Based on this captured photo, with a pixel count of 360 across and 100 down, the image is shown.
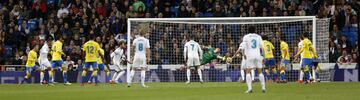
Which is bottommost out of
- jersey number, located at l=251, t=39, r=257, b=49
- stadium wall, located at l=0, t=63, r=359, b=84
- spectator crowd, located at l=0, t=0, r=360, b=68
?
stadium wall, located at l=0, t=63, r=359, b=84

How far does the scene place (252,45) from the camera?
22.4 metres

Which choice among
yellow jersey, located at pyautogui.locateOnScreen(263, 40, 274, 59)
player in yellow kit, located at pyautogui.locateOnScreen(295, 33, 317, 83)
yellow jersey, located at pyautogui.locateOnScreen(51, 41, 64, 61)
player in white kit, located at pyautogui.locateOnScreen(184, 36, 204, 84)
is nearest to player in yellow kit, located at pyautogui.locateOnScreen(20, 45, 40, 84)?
yellow jersey, located at pyautogui.locateOnScreen(51, 41, 64, 61)

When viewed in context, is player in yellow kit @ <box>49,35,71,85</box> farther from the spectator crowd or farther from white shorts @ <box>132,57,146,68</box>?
white shorts @ <box>132,57,146,68</box>

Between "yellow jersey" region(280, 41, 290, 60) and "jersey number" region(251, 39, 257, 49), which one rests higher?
"jersey number" region(251, 39, 257, 49)

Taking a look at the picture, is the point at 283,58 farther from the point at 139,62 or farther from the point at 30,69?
the point at 30,69

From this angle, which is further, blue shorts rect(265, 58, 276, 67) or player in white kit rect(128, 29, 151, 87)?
blue shorts rect(265, 58, 276, 67)

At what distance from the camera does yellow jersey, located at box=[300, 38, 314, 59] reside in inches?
1166

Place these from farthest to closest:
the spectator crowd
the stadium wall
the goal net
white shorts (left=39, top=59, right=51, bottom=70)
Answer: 1. the spectator crowd
2. the goal net
3. the stadium wall
4. white shorts (left=39, top=59, right=51, bottom=70)

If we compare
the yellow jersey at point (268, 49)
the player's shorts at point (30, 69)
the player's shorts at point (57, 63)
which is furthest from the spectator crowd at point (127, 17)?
the yellow jersey at point (268, 49)

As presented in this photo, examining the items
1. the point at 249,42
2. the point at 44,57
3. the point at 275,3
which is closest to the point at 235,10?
the point at 275,3

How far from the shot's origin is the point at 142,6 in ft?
125

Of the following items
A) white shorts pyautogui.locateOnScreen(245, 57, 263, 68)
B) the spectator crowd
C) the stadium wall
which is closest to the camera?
white shorts pyautogui.locateOnScreen(245, 57, 263, 68)

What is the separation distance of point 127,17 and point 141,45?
393 inches

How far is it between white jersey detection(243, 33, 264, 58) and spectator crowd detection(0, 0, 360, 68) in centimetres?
1141
